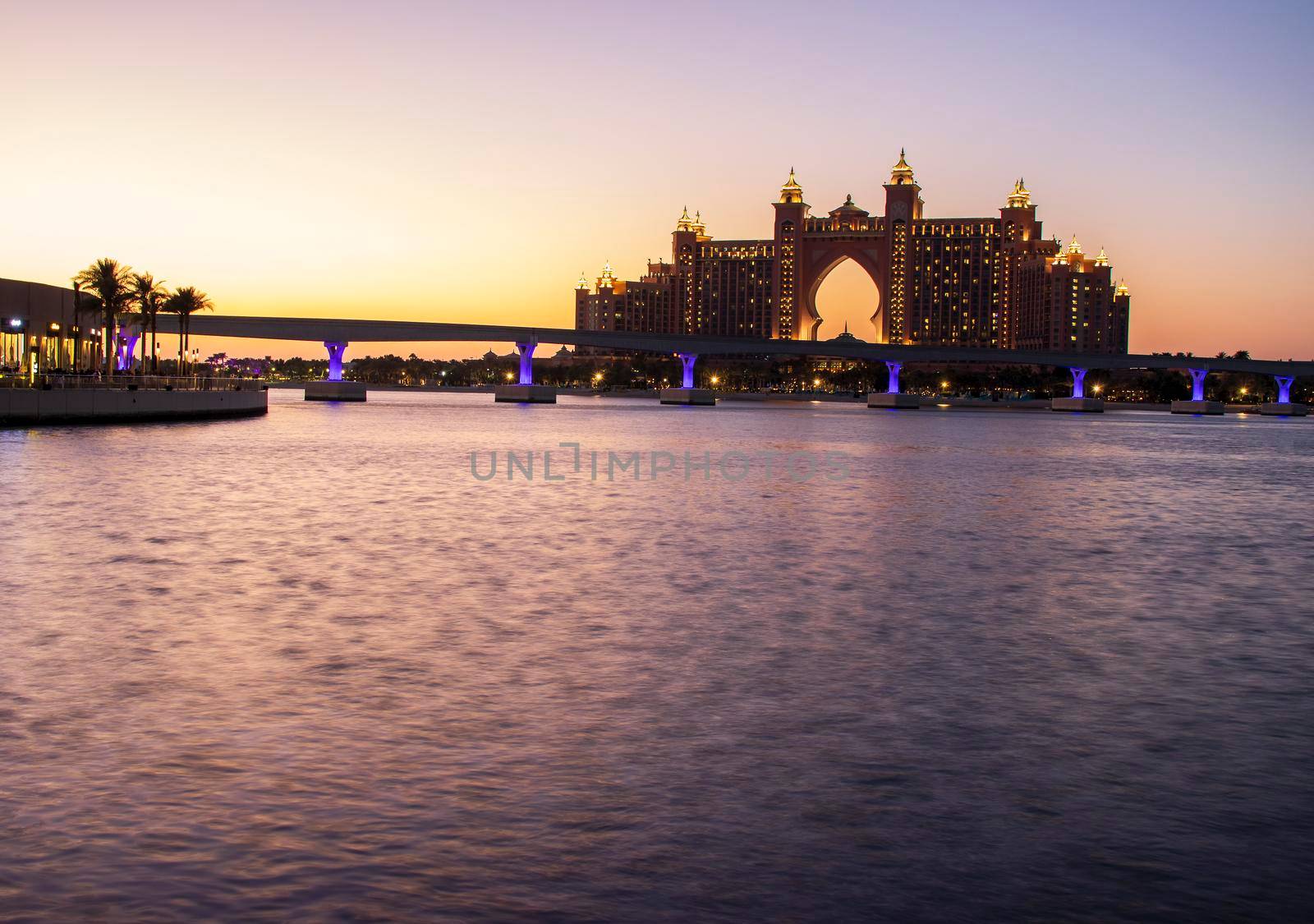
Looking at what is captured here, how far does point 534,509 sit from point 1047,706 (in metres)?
15.6

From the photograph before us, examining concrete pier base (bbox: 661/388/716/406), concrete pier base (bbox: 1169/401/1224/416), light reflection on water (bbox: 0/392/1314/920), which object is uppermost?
concrete pier base (bbox: 661/388/716/406)

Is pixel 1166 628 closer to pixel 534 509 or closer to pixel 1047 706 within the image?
pixel 1047 706

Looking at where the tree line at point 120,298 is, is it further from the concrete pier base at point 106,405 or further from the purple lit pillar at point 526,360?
the purple lit pillar at point 526,360

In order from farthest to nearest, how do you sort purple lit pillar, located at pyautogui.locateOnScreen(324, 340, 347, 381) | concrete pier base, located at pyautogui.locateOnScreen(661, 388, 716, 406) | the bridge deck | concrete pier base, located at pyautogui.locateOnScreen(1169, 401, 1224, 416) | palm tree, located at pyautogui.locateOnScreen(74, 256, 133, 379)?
concrete pier base, located at pyautogui.locateOnScreen(1169, 401, 1224, 416) → concrete pier base, located at pyautogui.locateOnScreen(661, 388, 716, 406) → purple lit pillar, located at pyautogui.locateOnScreen(324, 340, 347, 381) → the bridge deck → palm tree, located at pyautogui.locateOnScreen(74, 256, 133, 379)

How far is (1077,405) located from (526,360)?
7104 centimetres

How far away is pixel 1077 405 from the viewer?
160625mm

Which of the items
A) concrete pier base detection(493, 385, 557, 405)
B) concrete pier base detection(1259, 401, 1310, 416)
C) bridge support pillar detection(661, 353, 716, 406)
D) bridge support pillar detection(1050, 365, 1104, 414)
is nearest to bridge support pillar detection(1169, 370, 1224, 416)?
concrete pier base detection(1259, 401, 1310, 416)

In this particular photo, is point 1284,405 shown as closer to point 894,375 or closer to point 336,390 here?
point 894,375

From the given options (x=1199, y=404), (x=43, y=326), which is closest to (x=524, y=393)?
(x=43, y=326)

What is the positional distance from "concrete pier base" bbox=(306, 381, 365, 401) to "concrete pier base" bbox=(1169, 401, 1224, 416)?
4094 inches

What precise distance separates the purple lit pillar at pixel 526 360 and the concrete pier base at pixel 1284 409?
99086mm

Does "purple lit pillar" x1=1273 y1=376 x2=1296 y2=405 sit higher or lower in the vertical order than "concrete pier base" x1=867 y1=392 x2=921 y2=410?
higher

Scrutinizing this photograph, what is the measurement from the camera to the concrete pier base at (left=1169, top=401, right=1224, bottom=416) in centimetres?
16200

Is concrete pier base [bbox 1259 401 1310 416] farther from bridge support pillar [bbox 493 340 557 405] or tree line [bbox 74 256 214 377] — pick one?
tree line [bbox 74 256 214 377]
